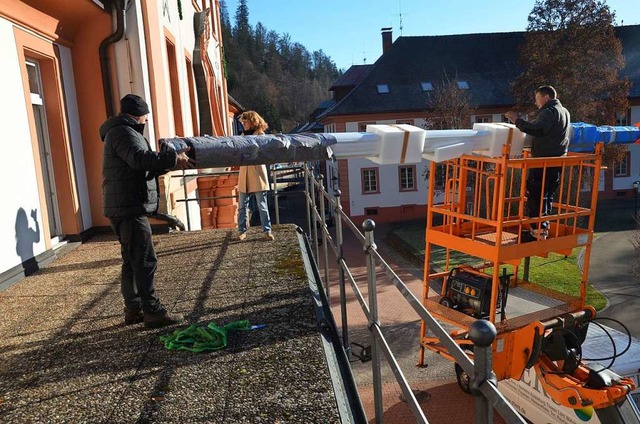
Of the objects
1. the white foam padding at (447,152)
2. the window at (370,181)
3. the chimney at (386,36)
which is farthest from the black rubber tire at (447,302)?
the chimney at (386,36)

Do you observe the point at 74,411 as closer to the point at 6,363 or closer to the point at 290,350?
the point at 6,363

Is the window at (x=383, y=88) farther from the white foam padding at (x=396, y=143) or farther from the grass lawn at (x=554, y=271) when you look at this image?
the white foam padding at (x=396, y=143)

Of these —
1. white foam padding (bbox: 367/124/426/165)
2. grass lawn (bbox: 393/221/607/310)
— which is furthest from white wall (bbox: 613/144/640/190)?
white foam padding (bbox: 367/124/426/165)

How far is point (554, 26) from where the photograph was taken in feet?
98.6

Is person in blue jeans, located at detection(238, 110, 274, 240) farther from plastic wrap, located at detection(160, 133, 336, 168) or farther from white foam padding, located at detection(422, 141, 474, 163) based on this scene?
plastic wrap, located at detection(160, 133, 336, 168)

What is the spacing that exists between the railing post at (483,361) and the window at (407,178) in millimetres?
33654

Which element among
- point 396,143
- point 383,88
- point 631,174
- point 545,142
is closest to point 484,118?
point 383,88

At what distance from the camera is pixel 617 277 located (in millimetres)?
20562

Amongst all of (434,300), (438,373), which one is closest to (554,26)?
(438,373)

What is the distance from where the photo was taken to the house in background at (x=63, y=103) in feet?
20.5

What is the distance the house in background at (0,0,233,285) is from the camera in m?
6.25

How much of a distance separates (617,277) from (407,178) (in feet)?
53.2

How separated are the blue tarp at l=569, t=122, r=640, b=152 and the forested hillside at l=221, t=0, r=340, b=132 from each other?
66.6 metres

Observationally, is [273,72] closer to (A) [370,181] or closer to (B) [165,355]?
(A) [370,181]
